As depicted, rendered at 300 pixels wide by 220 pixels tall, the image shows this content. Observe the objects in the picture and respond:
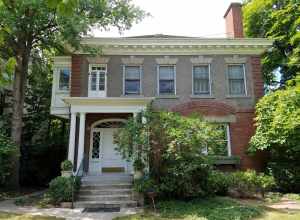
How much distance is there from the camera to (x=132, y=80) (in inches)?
591

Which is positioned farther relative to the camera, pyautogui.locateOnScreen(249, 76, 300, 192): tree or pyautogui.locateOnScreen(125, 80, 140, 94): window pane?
pyautogui.locateOnScreen(125, 80, 140, 94): window pane

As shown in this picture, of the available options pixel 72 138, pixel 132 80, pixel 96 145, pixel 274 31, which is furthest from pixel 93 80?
pixel 274 31

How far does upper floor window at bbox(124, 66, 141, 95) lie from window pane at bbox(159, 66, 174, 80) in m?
1.13

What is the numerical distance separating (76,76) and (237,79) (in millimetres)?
8148

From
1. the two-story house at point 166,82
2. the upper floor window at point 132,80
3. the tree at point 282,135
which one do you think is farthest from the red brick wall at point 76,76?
the tree at point 282,135

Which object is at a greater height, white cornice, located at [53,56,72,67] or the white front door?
white cornice, located at [53,56,72,67]

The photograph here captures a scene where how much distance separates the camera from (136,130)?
1059 cm

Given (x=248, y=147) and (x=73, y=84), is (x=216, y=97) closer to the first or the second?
(x=248, y=147)

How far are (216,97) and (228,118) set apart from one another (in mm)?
1206

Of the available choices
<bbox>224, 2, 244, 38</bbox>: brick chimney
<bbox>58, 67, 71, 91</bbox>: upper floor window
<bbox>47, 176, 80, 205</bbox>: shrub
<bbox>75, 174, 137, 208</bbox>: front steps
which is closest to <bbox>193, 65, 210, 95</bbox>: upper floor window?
<bbox>224, 2, 244, 38</bbox>: brick chimney

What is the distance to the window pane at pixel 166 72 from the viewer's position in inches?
594

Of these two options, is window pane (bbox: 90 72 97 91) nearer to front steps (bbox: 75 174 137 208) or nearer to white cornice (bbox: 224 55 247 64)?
front steps (bbox: 75 174 137 208)

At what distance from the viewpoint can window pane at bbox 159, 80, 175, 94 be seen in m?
14.9

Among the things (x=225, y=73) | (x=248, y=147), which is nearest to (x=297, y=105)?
(x=248, y=147)
